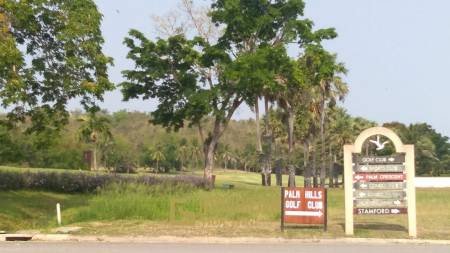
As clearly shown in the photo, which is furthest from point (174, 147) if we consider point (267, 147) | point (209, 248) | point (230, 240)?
point (209, 248)

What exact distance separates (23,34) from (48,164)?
68751 millimetres

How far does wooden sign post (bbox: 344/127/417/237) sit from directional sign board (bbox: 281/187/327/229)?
77 centimetres

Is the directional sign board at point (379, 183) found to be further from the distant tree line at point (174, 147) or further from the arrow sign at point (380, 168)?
the distant tree line at point (174, 147)

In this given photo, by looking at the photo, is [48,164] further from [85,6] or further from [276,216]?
[276,216]

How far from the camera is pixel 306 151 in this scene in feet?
203

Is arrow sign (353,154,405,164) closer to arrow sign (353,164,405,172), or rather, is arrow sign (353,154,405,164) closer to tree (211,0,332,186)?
arrow sign (353,164,405,172)

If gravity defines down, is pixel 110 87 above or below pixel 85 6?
below

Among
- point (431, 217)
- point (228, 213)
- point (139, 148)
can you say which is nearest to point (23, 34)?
point (228, 213)

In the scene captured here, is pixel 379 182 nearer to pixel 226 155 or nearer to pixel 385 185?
pixel 385 185

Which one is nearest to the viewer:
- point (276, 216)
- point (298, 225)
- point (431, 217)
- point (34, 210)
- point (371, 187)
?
point (371, 187)

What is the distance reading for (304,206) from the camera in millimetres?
16719

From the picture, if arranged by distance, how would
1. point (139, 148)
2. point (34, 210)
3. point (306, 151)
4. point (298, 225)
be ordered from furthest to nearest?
point (139, 148) → point (306, 151) → point (34, 210) → point (298, 225)

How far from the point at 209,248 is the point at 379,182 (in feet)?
17.2

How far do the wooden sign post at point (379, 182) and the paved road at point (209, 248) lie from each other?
177 centimetres
